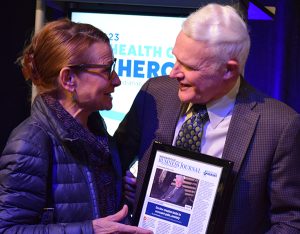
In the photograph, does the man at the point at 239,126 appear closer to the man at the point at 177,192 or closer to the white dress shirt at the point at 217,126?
the white dress shirt at the point at 217,126

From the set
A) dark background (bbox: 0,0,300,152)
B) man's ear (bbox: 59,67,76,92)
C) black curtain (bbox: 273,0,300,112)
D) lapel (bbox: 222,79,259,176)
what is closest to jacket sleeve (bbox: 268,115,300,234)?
lapel (bbox: 222,79,259,176)

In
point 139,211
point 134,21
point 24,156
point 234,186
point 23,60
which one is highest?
point 134,21

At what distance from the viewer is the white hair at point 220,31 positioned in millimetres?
1549

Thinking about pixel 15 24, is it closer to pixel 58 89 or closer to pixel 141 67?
pixel 141 67

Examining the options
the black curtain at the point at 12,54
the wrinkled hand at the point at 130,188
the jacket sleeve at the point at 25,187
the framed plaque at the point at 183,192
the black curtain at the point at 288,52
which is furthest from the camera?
the black curtain at the point at 288,52

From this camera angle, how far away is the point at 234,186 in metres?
1.57

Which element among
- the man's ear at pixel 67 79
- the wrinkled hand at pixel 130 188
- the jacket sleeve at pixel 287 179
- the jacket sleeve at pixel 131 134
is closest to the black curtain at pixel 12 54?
the jacket sleeve at pixel 131 134

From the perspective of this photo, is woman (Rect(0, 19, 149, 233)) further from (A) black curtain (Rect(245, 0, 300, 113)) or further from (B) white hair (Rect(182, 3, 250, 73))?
(A) black curtain (Rect(245, 0, 300, 113))

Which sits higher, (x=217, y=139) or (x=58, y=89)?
(x=58, y=89)

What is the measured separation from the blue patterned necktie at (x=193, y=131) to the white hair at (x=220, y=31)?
0.69ft

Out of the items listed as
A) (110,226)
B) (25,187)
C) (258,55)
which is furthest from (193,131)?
(258,55)

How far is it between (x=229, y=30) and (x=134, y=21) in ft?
3.21

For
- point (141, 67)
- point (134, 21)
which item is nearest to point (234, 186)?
point (141, 67)

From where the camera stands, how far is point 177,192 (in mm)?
1519
